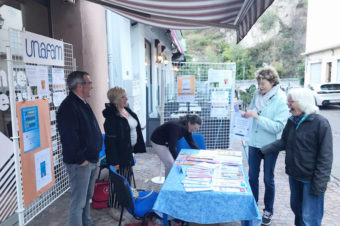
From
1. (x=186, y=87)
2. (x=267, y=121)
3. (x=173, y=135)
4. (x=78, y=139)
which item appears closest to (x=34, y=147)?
(x=78, y=139)

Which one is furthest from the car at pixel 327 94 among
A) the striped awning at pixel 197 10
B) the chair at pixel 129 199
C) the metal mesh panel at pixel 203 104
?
the chair at pixel 129 199

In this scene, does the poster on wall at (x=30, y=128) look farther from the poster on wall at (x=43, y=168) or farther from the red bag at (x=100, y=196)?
the red bag at (x=100, y=196)

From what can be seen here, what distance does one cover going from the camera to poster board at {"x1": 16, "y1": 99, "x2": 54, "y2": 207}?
255 cm

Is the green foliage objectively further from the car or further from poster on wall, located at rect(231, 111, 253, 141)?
poster on wall, located at rect(231, 111, 253, 141)

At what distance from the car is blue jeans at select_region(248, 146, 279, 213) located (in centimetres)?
1446

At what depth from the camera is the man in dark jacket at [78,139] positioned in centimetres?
239

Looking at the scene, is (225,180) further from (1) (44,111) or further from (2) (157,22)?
(2) (157,22)

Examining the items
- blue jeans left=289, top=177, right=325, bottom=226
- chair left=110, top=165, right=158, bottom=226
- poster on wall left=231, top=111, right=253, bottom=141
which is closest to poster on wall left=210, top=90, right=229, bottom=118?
poster on wall left=231, top=111, right=253, bottom=141

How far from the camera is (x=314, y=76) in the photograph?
26.4m

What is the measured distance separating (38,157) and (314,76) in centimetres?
2915

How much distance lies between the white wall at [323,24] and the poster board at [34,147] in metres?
24.9

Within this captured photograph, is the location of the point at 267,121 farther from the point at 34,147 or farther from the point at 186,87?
the point at 34,147

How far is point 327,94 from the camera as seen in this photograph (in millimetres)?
15398

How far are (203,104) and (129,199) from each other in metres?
3.41
